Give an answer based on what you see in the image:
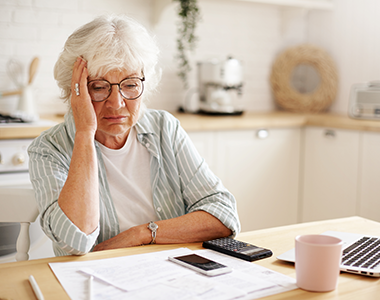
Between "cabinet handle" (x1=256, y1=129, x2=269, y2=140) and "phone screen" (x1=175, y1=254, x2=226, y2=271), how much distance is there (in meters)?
1.96

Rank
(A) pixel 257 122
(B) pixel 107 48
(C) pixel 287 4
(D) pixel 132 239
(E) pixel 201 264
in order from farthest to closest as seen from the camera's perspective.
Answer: (C) pixel 287 4 < (A) pixel 257 122 < (B) pixel 107 48 < (D) pixel 132 239 < (E) pixel 201 264

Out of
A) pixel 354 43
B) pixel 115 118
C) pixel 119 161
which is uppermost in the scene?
pixel 354 43

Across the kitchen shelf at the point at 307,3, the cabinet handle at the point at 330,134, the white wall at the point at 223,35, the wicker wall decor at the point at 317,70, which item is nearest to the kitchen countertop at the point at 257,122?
the cabinet handle at the point at 330,134

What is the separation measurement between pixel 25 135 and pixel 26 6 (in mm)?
1005

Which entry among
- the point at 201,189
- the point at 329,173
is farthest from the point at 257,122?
the point at 201,189

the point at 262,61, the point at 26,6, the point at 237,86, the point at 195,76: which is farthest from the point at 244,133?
the point at 26,6

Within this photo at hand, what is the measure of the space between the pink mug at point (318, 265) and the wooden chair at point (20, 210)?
771 mm

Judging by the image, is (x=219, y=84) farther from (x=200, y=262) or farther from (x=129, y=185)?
(x=200, y=262)

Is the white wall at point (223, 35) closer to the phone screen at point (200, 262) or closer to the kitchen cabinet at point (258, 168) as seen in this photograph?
the kitchen cabinet at point (258, 168)

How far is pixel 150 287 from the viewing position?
0.83 metres

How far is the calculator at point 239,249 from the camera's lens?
1.00 m

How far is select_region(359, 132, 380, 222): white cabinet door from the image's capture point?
263 cm

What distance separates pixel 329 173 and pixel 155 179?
5.89 feet

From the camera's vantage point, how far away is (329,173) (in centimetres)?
294
